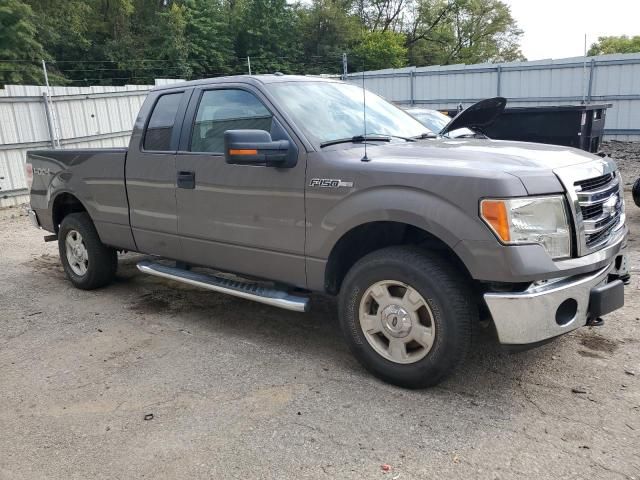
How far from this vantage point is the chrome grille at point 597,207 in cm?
312

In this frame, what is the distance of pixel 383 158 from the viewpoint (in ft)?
11.4

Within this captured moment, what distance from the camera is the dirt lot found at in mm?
2750

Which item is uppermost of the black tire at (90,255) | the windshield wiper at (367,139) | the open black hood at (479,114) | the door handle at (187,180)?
the open black hood at (479,114)

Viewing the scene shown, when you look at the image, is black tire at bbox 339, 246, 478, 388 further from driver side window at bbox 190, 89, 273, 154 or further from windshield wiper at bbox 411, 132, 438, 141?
driver side window at bbox 190, 89, 273, 154

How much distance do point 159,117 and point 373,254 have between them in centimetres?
245

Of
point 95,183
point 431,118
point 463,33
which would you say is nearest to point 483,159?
point 95,183

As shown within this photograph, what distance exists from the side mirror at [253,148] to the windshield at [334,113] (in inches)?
9.5

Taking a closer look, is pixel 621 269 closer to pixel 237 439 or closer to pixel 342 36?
pixel 237 439

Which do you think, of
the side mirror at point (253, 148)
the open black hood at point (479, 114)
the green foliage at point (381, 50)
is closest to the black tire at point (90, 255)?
the side mirror at point (253, 148)

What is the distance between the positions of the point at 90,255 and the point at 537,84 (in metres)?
15.5

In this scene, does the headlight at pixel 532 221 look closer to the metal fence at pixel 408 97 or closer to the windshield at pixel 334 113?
the windshield at pixel 334 113

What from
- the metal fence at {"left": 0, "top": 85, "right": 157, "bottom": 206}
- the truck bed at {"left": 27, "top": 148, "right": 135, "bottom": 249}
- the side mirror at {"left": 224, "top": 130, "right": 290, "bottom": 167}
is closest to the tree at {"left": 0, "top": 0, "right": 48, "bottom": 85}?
the metal fence at {"left": 0, "top": 85, "right": 157, "bottom": 206}

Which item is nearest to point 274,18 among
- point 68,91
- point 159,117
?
point 68,91

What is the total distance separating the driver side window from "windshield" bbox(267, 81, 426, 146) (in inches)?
7.2
